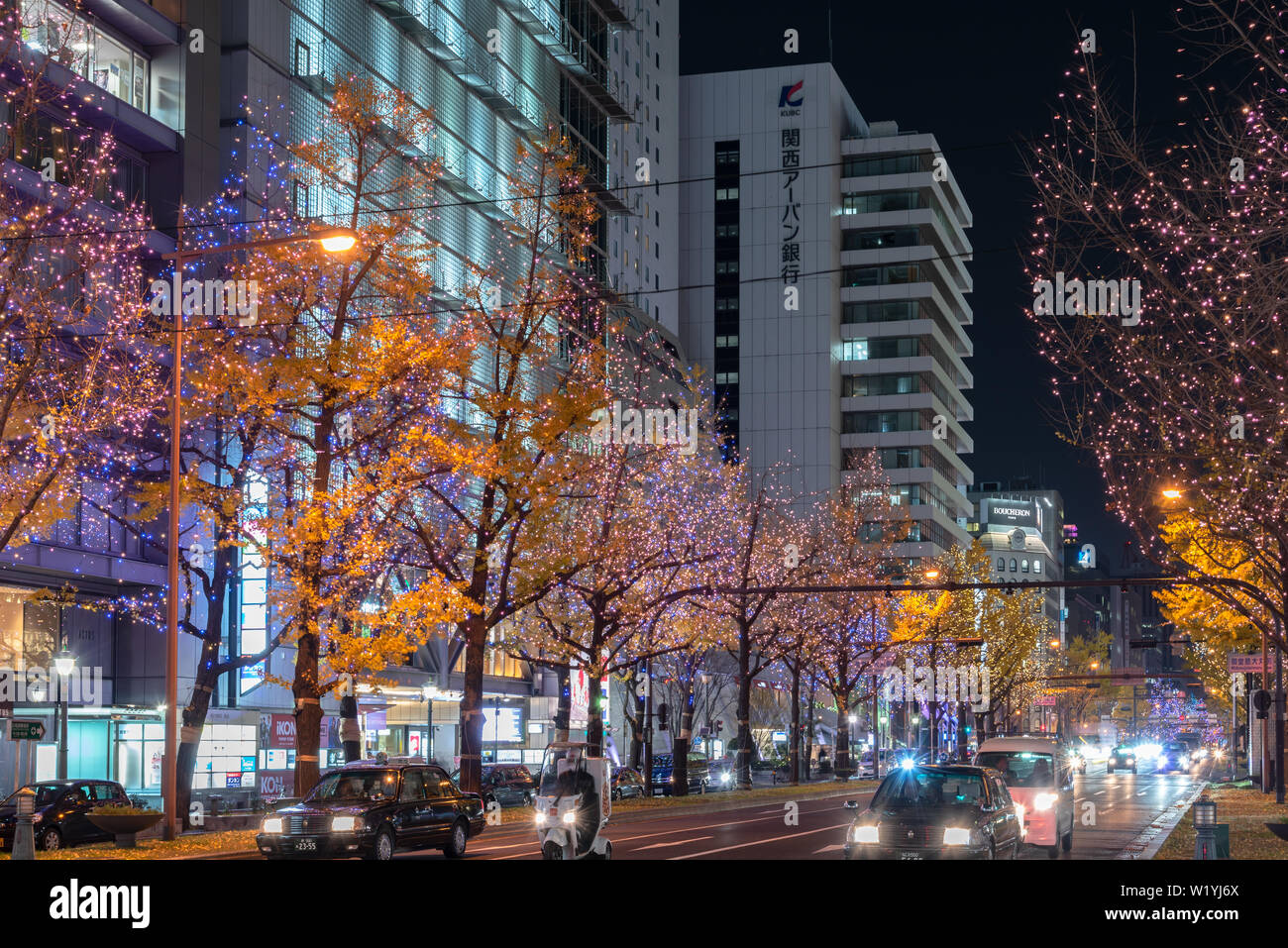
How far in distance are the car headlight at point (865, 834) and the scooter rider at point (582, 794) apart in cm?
392

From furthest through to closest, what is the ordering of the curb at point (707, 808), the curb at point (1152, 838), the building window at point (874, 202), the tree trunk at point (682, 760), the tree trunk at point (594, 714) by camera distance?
the building window at point (874, 202) → the tree trunk at point (682, 760) → the tree trunk at point (594, 714) → the curb at point (707, 808) → the curb at point (1152, 838)

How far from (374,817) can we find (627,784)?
2896 cm

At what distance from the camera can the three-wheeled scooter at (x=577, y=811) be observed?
2098 cm

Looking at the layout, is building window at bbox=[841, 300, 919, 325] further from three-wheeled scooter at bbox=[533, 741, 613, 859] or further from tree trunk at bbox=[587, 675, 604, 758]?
three-wheeled scooter at bbox=[533, 741, 613, 859]

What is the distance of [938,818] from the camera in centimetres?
1912

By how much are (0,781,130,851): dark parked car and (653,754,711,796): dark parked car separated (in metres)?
29.7

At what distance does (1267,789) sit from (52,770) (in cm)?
4369

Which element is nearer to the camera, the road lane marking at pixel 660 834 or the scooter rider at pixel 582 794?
the scooter rider at pixel 582 794

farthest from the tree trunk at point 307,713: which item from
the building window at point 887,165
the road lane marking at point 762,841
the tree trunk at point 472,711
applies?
the building window at point 887,165

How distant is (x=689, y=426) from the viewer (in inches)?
2133

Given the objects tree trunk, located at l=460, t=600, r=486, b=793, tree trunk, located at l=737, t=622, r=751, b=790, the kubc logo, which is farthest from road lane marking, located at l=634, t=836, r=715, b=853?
the kubc logo

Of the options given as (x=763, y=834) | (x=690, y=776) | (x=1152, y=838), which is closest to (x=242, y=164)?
(x=690, y=776)

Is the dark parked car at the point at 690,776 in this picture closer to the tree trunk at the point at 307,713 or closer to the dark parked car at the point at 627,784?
the dark parked car at the point at 627,784
